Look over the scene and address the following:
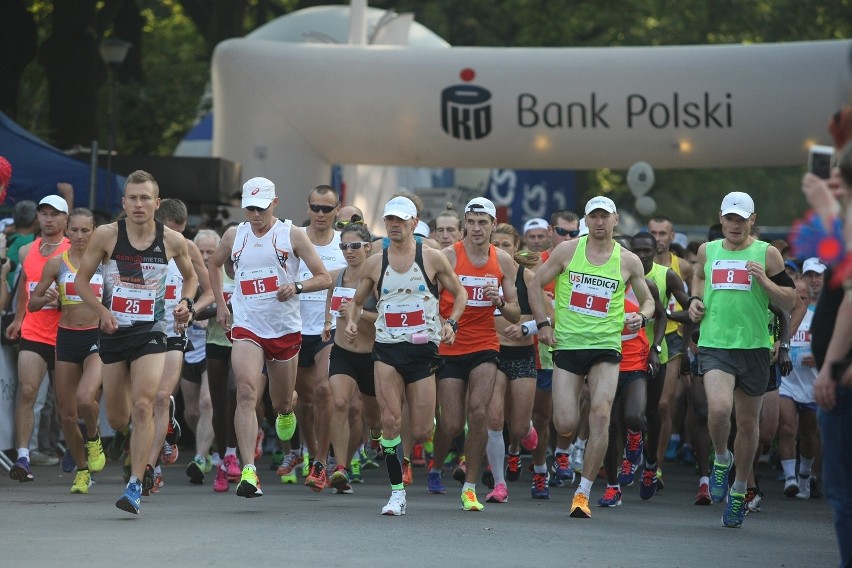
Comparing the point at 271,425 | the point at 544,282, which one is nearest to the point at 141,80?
the point at 271,425

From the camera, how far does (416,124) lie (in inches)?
773

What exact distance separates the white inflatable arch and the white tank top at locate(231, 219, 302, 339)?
8.15 metres

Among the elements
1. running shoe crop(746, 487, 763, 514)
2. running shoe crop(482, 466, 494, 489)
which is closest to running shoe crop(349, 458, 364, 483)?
running shoe crop(482, 466, 494, 489)

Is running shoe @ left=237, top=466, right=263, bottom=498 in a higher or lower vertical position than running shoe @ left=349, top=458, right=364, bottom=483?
higher

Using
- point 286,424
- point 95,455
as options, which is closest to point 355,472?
point 286,424

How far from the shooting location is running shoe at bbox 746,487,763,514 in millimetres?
12000

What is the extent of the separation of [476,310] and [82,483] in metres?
3.12

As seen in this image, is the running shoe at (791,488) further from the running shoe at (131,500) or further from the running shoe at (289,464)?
the running shoe at (131,500)

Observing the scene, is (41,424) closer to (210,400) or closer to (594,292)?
(210,400)

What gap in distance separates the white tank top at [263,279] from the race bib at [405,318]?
96 cm

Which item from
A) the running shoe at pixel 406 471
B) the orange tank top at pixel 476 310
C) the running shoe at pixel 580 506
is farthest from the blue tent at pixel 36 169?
the running shoe at pixel 580 506

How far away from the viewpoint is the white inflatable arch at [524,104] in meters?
19.0

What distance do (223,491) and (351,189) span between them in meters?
10.1

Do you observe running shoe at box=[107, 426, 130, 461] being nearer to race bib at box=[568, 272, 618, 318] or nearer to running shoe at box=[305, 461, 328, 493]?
running shoe at box=[305, 461, 328, 493]
